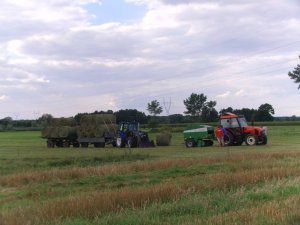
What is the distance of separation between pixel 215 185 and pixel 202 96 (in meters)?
122

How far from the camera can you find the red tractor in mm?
35312

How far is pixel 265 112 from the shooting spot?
11006cm

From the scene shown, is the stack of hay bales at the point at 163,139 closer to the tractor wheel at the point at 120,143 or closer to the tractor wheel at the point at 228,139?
the tractor wheel at the point at 120,143

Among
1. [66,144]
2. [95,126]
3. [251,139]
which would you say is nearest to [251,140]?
[251,139]

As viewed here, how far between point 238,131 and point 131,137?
29.4 ft

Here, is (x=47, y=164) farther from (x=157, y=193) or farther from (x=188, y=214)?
(x=188, y=214)

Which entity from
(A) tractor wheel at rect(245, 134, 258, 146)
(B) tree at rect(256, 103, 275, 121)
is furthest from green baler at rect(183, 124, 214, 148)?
(B) tree at rect(256, 103, 275, 121)

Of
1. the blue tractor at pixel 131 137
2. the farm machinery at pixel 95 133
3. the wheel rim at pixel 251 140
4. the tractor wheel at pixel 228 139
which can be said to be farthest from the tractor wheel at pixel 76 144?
the wheel rim at pixel 251 140

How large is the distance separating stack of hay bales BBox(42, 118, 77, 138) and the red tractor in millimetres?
16034

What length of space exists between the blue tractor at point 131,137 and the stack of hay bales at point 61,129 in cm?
680

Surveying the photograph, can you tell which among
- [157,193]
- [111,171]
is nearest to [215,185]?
[157,193]

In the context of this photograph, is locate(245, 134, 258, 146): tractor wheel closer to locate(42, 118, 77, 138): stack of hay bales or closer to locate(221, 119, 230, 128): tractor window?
locate(221, 119, 230, 128): tractor window

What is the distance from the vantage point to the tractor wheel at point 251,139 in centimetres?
3491

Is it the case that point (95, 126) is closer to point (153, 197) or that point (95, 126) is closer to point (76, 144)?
point (76, 144)
